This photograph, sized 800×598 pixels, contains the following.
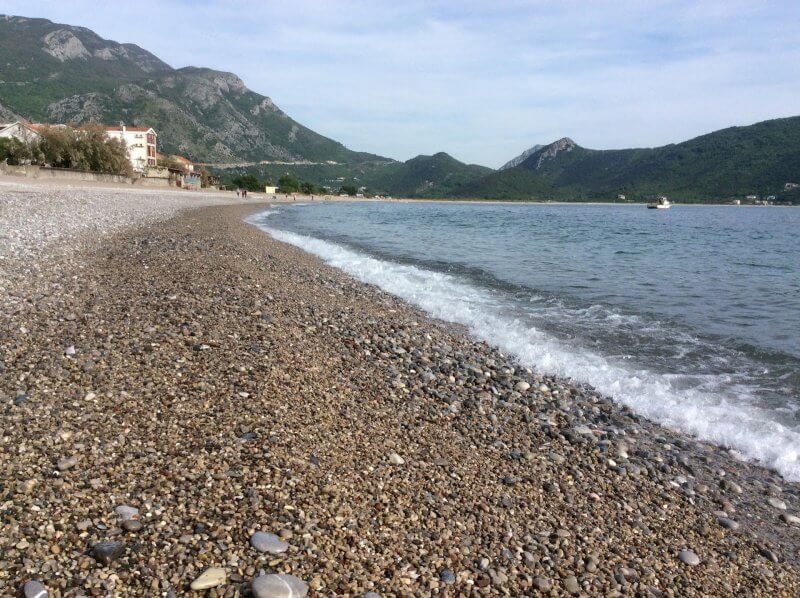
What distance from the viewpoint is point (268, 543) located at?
3160mm

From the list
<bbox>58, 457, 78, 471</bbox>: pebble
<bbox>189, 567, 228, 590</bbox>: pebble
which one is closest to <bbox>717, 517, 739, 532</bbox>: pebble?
<bbox>189, 567, 228, 590</bbox>: pebble

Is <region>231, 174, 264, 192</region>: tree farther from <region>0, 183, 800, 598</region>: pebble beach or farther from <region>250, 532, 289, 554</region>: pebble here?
<region>250, 532, 289, 554</region>: pebble

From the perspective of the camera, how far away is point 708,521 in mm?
4328

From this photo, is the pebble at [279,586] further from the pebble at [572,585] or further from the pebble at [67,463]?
→ the pebble at [67,463]

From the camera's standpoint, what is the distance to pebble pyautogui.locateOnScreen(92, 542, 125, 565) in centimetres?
289

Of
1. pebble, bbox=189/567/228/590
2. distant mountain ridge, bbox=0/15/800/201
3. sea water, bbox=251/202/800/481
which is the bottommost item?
sea water, bbox=251/202/800/481

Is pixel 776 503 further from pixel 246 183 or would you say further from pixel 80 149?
pixel 246 183

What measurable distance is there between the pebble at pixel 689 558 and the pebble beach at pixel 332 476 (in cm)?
2

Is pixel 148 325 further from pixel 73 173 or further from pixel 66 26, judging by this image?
pixel 66 26

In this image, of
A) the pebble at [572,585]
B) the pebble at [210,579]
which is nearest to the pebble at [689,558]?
the pebble at [572,585]

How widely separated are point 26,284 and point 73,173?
5426 cm

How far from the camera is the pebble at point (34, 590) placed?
2.63m

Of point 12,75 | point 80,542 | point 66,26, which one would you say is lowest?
point 80,542

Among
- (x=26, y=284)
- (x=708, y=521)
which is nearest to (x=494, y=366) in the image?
(x=708, y=521)
